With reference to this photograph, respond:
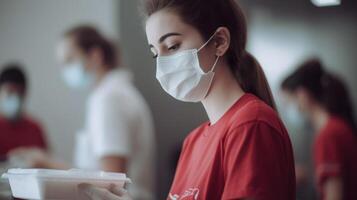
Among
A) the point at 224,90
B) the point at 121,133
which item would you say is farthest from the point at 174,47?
the point at 121,133

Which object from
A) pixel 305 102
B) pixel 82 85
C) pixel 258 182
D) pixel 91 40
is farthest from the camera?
pixel 82 85

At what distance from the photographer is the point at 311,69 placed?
5.15 feet

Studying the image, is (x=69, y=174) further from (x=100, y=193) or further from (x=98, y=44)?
(x=98, y=44)

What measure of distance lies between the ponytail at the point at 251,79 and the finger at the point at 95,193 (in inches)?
10.1

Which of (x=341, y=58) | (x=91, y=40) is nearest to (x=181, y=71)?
(x=91, y=40)

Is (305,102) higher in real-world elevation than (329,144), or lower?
higher

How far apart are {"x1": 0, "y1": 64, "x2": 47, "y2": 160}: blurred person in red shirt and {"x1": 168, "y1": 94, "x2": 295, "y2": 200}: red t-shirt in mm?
1209

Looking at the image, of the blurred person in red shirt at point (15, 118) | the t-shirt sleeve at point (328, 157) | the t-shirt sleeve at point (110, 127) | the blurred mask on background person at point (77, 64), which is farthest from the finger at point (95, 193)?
the blurred person in red shirt at point (15, 118)

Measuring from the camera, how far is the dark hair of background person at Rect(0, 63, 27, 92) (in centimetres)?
208

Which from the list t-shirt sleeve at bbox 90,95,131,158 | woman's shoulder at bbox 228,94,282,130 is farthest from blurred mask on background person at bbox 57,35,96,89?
woman's shoulder at bbox 228,94,282,130

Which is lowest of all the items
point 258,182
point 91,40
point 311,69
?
point 258,182

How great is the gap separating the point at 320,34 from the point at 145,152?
0.90 metres

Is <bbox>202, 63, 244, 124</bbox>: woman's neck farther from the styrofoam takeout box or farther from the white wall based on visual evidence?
the white wall

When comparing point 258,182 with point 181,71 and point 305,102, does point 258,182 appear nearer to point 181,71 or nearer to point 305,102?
point 181,71
